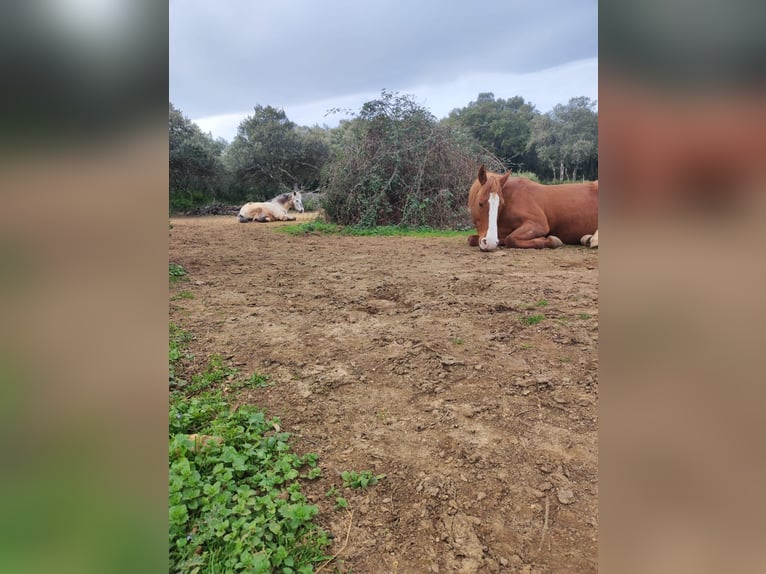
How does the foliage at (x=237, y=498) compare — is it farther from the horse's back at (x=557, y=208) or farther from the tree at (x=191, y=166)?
the tree at (x=191, y=166)

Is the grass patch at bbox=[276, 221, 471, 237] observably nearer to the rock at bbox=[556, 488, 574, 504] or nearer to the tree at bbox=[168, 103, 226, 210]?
the rock at bbox=[556, 488, 574, 504]

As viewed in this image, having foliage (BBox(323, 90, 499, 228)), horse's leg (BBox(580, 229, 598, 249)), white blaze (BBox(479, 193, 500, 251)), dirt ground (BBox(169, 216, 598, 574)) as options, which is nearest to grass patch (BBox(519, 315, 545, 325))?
dirt ground (BBox(169, 216, 598, 574))

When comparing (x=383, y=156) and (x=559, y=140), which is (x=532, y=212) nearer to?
(x=383, y=156)

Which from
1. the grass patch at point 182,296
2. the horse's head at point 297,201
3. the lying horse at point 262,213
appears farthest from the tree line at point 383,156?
the grass patch at point 182,296

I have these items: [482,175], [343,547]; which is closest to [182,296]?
[343,547]

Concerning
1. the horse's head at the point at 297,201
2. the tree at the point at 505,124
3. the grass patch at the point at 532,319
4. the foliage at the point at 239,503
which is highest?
the tree at the point at 505,124

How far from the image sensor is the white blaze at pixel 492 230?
6012 millimetres

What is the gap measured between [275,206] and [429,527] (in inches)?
505

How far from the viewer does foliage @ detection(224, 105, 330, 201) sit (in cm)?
1842

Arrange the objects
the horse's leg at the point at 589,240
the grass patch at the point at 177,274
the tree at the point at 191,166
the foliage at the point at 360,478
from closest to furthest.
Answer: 1. the foliage at the point at 360,478
2. the grass patch at the point at 177,274
3. the horse's leg at the point at 589,240
4. the tree at the point at 191,166

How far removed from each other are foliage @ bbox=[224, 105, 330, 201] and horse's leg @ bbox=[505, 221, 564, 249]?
1324 cm
